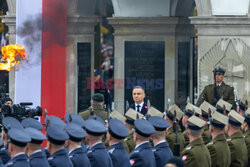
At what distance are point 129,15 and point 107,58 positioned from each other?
53.9 feet

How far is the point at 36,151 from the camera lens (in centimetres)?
840

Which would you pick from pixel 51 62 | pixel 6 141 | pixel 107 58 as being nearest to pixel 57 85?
pixel 51 62

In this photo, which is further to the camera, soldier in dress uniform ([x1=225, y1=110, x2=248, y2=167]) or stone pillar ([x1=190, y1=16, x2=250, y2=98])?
stone pillar ([x1=190, y1=16, x2=250, y2=98])

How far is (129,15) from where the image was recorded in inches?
811

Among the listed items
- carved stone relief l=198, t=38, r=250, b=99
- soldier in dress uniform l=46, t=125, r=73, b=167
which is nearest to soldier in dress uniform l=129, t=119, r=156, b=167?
soldier in dress uniform l=46, t=125, r=73, b=167

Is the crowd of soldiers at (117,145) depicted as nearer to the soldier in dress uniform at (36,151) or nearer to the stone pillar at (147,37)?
the soldier in dress uniform at (36,151)

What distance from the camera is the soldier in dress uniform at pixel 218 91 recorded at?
1579 cm

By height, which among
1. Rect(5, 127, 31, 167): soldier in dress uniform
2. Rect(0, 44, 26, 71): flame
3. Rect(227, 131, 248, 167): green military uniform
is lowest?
Rect(227, 131, 248, 167): green military uniform

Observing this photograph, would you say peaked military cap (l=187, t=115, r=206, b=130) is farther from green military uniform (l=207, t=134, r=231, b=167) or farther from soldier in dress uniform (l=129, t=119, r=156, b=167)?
soldier in dress uniform (l=129, t=119, r=156, b=167)

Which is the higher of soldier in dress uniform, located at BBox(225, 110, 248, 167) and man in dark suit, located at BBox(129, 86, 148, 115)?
man in dark suit, located at BBox(129, 86, 148, 115)

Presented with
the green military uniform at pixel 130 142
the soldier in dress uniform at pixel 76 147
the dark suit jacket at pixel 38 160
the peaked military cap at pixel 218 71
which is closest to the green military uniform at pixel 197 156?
the soldier in dress uniform at pixel 76 147

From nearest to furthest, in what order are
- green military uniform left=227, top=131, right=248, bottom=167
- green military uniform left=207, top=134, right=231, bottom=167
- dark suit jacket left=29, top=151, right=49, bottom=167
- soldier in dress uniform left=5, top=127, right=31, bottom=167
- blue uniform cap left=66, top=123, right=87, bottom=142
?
1. soldier in dress uniform left=5, top=127, right=31, bottom=167
2. dark suit jacket left=29, top=151, right=49, bottom=167
3. blue uniform cap left=66, top=123, right=87, bottom=142
4. green military uniform left=207, top=134, right=231, bottom=167
5. green military uniform left=227, top=131, right=248, bottom=167

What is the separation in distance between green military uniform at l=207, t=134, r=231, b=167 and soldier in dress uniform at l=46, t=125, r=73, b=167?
2.11 meters

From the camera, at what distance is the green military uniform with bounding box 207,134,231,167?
981cm
